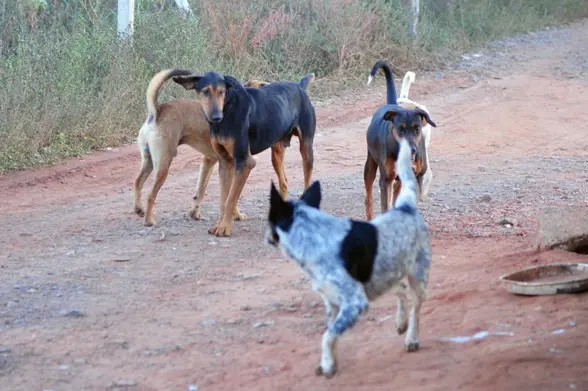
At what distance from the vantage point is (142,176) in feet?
28.4

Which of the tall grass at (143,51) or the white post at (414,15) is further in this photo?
the white post at (414,15)

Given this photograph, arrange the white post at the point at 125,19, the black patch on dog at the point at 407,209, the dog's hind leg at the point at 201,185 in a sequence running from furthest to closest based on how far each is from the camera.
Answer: the white post at the point at 125,19 → the dog's hind leg at the point at 201,185 → the black patch on dog at the point at 407,209

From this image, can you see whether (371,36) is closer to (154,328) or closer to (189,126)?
(189,126)

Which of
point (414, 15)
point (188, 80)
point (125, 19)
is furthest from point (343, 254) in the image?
point (414, 15)

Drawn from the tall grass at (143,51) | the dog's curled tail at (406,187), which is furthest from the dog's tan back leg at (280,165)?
the dog's curled tail at (406,187)

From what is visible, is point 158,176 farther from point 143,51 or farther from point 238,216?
point 143,51

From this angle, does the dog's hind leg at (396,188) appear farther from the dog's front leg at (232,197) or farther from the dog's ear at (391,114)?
the dog's front leg at (232,197)

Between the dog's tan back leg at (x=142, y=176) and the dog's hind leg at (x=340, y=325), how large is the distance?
4258 millimetres

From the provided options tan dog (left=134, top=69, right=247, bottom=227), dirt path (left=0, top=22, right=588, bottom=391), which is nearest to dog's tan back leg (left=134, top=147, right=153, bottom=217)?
tan dog (left=134, top=69, right=247, bottom=227)

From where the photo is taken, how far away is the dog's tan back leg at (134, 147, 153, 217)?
8.62 m

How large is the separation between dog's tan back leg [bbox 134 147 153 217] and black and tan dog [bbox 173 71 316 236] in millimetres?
700

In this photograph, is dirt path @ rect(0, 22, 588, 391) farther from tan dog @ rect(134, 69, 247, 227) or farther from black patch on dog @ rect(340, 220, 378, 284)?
black patch on dog @ rect(340, 220, 378, 284)

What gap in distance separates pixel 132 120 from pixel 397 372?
8.32 metres

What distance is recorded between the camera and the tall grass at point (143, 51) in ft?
37.4
